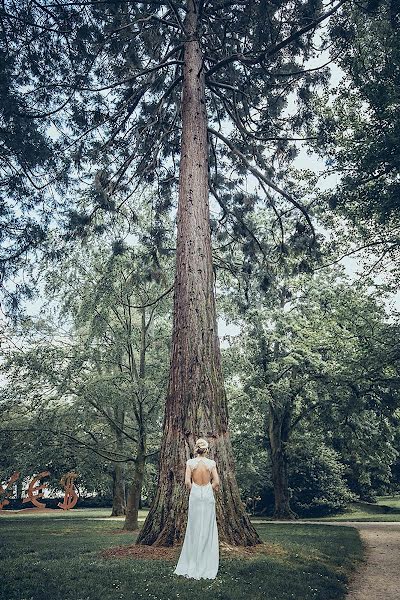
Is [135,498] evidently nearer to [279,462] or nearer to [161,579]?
[279,462]

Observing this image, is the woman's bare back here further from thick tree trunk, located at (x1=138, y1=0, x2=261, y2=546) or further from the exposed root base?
the exposed root base

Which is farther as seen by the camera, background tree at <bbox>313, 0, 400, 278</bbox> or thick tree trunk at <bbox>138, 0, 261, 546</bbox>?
background tree at <bbox>313, 0, 400, 278</bbox>

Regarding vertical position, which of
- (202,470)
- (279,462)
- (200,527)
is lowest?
(200,527)

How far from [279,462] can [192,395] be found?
15.1 metres

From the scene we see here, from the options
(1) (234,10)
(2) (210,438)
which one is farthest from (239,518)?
A: (1) (234,10)

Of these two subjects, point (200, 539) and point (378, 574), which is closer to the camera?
point (200, 539)

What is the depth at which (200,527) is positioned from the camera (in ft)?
19.4

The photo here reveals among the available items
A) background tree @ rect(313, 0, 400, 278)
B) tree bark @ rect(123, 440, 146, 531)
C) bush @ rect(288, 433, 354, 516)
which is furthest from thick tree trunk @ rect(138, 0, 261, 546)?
bush @ rect(288, 433, 354, 516)

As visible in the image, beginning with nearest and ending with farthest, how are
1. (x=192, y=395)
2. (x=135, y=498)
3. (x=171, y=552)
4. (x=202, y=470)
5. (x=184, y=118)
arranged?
(x=202, y=470), (x=171, y=552), (x=192, y=395), (x=184, y=118), (x=135, y=498)

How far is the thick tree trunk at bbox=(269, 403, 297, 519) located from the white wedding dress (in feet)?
49.8

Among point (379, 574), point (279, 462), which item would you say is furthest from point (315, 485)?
point (379, 574)

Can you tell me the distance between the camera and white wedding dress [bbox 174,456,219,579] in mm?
5711

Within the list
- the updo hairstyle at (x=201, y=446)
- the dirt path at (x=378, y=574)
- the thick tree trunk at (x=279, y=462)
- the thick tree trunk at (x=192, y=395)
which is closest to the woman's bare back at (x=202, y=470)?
the updo hairstyle at (x=201, y=446)

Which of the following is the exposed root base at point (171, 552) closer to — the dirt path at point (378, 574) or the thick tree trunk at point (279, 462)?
the dirt path at point (378, 574)
